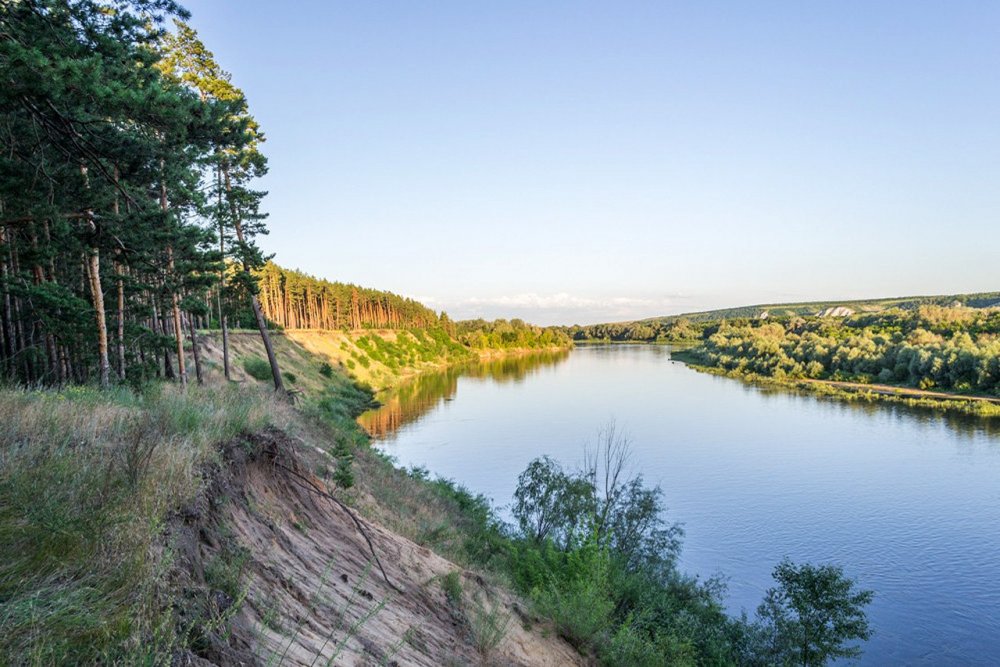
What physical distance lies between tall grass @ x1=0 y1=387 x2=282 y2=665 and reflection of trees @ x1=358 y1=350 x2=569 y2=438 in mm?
36849

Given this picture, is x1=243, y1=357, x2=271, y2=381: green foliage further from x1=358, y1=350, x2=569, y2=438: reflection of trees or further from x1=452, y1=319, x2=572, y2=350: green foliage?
x1=452, y1=319, x2=572, y2=350: green foliage

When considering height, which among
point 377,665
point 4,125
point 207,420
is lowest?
point 377,665

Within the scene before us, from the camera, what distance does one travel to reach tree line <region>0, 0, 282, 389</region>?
6434 mm

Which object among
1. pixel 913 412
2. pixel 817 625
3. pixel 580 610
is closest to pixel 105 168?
pixel 580 610

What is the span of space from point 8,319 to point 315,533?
17.0 m

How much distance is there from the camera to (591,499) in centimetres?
2283

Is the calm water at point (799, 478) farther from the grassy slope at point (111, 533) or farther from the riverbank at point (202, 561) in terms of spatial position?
the grassy slope at point (111, 533)

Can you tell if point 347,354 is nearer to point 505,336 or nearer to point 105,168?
point 105,168

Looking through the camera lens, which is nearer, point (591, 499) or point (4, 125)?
point (4, 125)

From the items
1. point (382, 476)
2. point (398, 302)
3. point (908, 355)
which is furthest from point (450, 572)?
point (398, 302)

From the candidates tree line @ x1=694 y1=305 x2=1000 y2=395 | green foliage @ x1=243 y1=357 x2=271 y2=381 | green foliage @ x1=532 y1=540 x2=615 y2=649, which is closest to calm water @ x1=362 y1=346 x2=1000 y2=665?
green foliage @ x1=243 y1=357 x2=271 y2=381

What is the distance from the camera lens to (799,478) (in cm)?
3472

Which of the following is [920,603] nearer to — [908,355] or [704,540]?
[704,540]

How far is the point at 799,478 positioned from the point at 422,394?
4197cm
